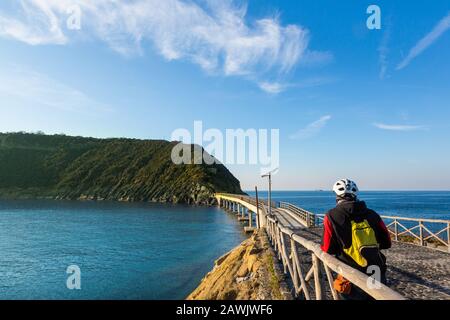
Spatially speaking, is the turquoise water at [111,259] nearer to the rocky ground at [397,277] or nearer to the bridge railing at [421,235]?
the rocky ground at [397,277]

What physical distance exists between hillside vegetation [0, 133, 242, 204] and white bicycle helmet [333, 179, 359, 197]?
109 metres

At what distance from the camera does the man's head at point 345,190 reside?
4758 mm

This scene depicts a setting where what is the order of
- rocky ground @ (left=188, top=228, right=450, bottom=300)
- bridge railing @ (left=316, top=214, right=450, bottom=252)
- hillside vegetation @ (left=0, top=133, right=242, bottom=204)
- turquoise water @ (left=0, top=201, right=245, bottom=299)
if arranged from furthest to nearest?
hillside vegetation @ (left=0, top=133, right=242, bottom=204), turquoise water @ (left=0, top=201, right=245, bottom=299), bridge railing @ (left=316, top=214, right=450, bottom=252), rocky ground @ (left=188, top=228, right=450, bottom=300)

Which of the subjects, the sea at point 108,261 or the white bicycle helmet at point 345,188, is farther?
the sea at point 108,261

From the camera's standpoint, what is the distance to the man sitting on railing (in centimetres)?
438

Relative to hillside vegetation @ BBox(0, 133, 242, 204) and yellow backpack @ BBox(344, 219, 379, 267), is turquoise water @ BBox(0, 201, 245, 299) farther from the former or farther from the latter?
hillside vegetation @ BBox(0, 133, 242, 204)

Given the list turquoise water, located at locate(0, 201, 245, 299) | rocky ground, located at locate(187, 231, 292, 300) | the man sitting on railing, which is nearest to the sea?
turquoise water, located at locate(0, 201, 245, 299)

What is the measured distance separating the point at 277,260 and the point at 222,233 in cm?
3432

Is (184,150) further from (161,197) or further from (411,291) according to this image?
(411,291)

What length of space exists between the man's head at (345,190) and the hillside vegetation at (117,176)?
359ft

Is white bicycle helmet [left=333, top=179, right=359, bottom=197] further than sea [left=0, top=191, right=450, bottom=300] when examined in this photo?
No

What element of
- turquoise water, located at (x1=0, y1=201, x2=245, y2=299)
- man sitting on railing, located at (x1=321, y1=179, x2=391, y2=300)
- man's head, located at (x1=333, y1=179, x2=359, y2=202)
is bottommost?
turquoise water, located at (x1=0, y1=201, x2=245, y2=299)

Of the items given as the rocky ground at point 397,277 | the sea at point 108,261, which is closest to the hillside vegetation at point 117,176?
the sea at point 108,261
